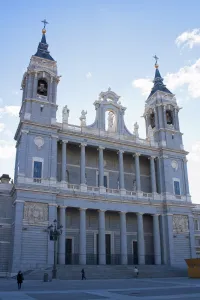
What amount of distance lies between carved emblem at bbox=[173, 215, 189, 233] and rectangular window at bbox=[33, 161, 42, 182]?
17.7 metres

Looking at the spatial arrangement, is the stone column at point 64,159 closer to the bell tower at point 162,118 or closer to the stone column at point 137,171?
the stone column at point 137,171

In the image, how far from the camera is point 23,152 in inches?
1355

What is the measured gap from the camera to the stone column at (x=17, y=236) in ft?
98.6

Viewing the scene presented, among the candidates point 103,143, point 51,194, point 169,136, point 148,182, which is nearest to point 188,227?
point 148,182

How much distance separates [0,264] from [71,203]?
9.34 metres

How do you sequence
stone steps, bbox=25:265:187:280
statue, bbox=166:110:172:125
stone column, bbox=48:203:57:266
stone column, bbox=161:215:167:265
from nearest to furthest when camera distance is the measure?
1. stone steps, bbox=25:265:187:280
2. stone column, bbox=48:203:57:266
3. stone column, bbox=161:215:167:265
4. statue, bbox=166:110:172:125

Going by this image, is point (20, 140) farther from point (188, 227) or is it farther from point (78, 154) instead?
point (188, 227)

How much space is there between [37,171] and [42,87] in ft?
34.8

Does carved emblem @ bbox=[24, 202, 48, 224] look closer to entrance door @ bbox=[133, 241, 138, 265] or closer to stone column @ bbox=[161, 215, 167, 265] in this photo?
entrance door @ bbox=[133, 241, 138, 265]

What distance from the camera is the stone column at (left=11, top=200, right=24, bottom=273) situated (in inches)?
1184

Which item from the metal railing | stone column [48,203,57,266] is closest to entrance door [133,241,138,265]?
the metal railing

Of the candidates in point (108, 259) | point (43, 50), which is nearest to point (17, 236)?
point (108, 259)

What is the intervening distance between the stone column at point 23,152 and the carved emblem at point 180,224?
19.5m

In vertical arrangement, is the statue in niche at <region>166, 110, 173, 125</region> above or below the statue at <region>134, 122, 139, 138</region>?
above
